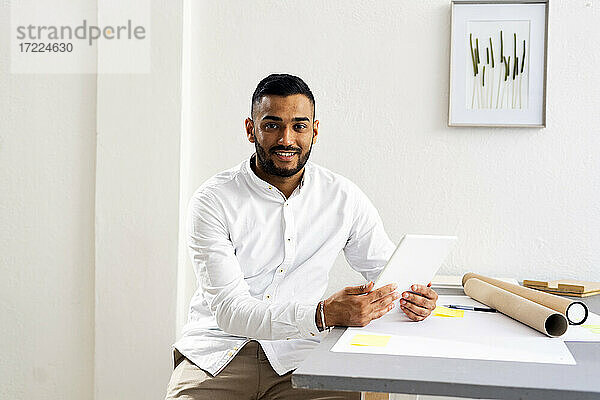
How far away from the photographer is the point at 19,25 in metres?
3.09

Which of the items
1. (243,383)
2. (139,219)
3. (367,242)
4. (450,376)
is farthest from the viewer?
(139,219)

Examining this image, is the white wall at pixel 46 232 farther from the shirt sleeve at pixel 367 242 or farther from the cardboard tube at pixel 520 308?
the cardboard tube at pixel 520 308

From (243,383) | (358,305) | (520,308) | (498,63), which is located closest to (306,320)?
(358,305)

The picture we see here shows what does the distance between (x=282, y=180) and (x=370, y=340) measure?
0.79 m

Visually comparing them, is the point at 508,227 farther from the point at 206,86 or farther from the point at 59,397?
the point at 59,397

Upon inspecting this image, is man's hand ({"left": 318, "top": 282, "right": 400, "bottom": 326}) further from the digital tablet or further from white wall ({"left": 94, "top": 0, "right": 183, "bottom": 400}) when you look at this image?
white wall ({"left": 94, "top": 0, "right": 183, "bottom": 400})

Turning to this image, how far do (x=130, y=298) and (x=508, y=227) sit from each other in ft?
5.04

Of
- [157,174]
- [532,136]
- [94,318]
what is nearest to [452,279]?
[532,136]

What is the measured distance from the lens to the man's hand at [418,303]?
1834 millimetres

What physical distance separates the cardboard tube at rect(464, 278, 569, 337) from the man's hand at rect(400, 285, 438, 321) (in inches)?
7.8

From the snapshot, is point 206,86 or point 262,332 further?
point 206,86

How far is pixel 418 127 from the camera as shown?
113 inches

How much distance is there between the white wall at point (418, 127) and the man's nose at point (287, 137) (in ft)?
2.43

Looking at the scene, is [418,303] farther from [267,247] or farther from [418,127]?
[418,127]
